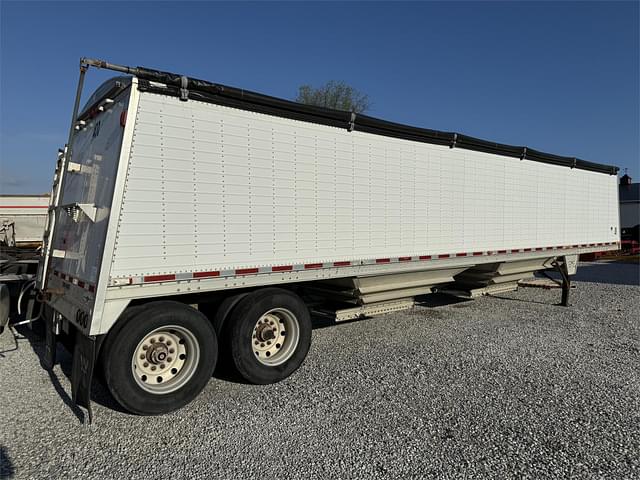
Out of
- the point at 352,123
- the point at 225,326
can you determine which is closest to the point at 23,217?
the point at 225,326

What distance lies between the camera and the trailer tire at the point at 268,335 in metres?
4.96

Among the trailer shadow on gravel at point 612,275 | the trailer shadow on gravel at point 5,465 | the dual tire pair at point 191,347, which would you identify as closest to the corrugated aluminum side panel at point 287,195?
the dual tire pair at point 191,347

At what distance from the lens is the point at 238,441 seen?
3.92 metres

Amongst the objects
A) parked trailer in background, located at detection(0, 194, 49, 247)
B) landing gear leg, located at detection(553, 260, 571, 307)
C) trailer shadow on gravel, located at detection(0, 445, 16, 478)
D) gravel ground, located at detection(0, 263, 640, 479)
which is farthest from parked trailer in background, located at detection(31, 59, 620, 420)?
parked trailer in background, located at detection(0, 194, 49, 247)

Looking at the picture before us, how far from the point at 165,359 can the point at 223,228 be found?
150cm

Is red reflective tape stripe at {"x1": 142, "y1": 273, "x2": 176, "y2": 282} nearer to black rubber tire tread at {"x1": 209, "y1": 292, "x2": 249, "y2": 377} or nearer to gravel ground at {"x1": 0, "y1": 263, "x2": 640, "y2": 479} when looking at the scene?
black rubber tire tread at {"x1": 209, "y1": 292, "x2": 249, "y2": 377}

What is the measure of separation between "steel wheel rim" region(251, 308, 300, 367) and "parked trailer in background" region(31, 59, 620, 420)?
0.06 ft

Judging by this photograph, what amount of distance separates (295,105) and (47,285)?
3770mm

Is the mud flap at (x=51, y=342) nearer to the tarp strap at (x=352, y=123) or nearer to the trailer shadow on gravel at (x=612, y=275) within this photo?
the tarp strap at (x=352, y=123)

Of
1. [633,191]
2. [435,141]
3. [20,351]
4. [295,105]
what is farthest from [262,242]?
[633,191]

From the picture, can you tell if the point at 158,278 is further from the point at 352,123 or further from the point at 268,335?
the point at 352,123

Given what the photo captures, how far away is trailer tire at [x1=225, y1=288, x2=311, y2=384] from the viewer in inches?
195

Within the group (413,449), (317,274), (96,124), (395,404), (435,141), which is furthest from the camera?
(435,141)

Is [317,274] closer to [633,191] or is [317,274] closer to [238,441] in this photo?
[238,441]
